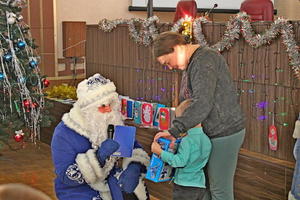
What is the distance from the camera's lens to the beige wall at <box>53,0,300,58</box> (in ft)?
29.5

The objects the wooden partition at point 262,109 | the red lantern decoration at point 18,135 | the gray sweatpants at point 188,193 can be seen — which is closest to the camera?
the gray sweatpants at point 188,193

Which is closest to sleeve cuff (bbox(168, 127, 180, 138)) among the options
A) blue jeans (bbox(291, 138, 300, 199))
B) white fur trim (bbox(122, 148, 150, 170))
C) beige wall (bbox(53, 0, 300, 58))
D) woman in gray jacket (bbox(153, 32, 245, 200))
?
woman in gray jacket (bbox(153, 32, 245, 200))

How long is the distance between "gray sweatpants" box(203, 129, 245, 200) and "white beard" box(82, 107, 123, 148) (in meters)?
0.60

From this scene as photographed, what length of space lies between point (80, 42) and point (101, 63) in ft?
8.91

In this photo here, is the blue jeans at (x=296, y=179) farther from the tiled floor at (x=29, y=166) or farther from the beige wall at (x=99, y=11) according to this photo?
the beige wall at (x=99, y=11)

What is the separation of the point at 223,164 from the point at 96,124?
740mm

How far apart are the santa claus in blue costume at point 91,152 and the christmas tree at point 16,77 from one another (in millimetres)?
2247

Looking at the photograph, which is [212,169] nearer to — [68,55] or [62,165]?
[62,165]

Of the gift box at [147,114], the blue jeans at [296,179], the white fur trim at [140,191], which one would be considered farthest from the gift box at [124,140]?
the gift box at [147,114]

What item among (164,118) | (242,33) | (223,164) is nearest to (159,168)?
(223,164)

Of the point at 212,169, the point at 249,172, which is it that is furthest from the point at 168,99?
the point at 212,169

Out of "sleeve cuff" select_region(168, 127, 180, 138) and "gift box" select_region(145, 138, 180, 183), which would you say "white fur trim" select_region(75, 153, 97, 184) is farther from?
"sleeve cuff" select_region(168, 127, 180, 138)

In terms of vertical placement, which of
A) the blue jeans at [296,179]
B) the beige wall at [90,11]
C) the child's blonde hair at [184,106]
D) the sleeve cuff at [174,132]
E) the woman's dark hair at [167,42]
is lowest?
the blue jeans at [296,179]

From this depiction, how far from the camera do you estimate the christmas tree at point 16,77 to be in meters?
5.32
